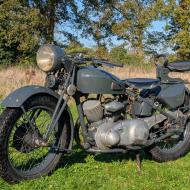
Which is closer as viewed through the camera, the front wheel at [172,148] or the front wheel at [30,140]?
the front wheel at [30,140]

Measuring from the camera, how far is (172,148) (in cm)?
580

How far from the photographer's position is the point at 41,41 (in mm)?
29188

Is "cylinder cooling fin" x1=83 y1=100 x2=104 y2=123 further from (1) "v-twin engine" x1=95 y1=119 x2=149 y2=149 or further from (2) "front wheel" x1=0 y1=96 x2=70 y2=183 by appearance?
(2) "front wheel" x1=0 y1=96 x2=70 y2=183

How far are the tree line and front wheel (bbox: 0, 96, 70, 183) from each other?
22.6 meters

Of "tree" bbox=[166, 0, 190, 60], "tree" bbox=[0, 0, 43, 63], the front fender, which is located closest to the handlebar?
the front fender

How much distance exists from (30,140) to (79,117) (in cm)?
58

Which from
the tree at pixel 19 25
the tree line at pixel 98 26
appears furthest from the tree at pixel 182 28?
the tree at pixel 19 25

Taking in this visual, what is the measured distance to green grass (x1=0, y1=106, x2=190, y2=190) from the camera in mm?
4559

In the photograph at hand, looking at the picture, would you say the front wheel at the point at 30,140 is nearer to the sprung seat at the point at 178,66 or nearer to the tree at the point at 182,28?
the sprung seat at the point at 178,66

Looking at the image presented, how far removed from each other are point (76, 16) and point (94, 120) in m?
26.8

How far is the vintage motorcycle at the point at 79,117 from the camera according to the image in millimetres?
4496

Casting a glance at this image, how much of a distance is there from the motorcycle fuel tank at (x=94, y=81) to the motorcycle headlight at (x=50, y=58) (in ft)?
0.95

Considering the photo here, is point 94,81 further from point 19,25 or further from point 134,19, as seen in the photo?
point 134,19

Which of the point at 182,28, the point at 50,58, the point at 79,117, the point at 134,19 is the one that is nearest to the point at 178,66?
the point at 79,117
